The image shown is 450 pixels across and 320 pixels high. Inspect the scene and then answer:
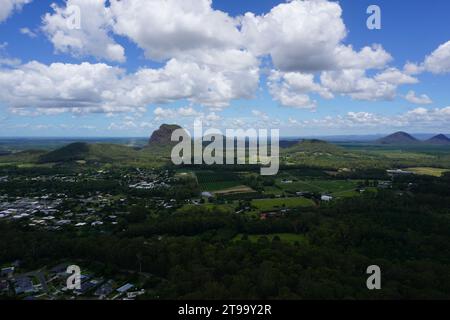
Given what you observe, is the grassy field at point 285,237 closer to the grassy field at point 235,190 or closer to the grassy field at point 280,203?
the grassy field at point 280,203

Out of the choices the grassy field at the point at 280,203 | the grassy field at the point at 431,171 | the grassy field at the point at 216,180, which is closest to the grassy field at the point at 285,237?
the grassy field at the point at 280,203

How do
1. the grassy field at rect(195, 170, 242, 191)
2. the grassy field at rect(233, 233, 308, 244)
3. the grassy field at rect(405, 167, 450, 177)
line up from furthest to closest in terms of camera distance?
1. the grassy field at rect(405, 167, 450, 177)
2. the grassy field at rect(195, 170, 242, 191)
3. the grassy field at rect(233, 233, 308, 244)

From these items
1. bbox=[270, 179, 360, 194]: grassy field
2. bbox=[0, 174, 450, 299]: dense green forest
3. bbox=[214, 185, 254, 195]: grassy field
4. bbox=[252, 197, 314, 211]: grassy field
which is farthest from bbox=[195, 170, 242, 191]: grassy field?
bbox=[0, 174, 450, 299]: dense green forest

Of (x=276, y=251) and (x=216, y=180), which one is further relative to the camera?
(x=216, y=180)

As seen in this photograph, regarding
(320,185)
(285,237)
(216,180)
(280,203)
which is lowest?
(285,237)

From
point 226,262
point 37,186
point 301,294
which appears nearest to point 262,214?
point 226,262

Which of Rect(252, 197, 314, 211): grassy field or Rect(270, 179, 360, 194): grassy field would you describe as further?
Rect(270, 179, 360, 194): grassy field

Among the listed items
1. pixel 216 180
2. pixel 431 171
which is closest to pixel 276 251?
pixel 216 180

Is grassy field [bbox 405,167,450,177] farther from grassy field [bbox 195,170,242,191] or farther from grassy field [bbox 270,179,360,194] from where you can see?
grassy field [bbox 195,170,242,191]

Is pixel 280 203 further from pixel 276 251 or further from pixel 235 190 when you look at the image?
pixel 276 251
